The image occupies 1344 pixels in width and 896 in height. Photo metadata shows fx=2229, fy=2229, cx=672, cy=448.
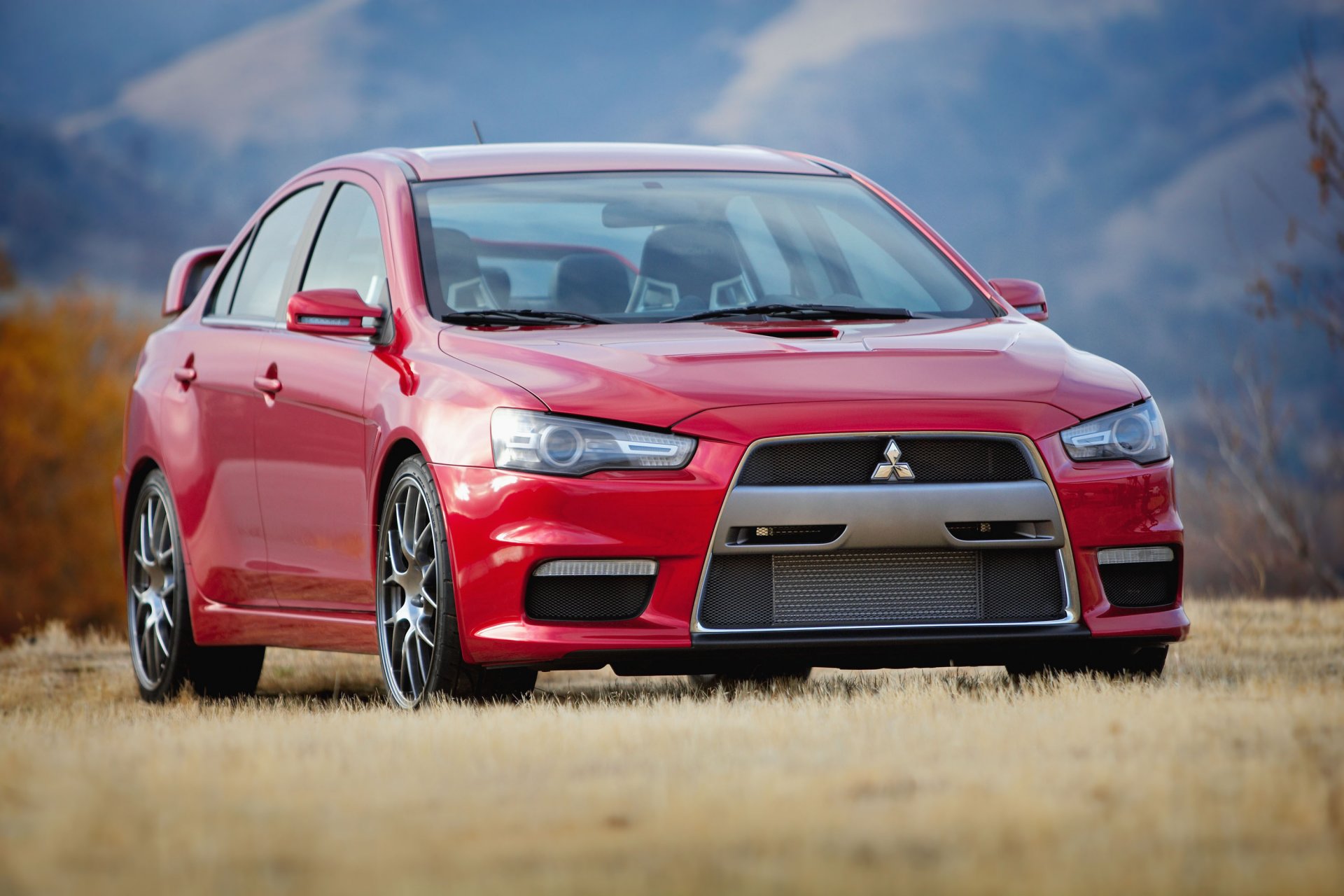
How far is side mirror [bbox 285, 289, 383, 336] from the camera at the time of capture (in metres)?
6.84

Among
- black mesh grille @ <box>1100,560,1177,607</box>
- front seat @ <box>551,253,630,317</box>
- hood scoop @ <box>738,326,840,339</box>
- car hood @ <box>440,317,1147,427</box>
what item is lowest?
black mesh grille @ <box>1100,560,1177,607</box>

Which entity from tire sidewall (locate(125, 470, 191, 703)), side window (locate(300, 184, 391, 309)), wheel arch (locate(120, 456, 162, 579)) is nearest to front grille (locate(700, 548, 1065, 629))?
side window (locate(300, 184, 391, 309))

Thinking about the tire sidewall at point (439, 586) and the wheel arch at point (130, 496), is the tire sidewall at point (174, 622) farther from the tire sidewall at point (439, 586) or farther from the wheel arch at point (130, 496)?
the tire sidewall at point (439, 586)

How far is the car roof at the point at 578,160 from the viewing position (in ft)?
24.8

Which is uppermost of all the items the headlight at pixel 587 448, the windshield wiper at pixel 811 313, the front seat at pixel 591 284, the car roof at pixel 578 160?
the car roof at pixel 578 160

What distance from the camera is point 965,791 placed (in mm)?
4094

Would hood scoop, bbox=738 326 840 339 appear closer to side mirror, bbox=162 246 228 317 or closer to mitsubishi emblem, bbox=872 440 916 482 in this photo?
mitsubishi emblem, bbox=872 440 916 482

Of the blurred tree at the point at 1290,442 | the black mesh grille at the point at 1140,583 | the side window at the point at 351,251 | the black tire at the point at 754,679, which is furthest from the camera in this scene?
the blurred tree at the point at 1290,442

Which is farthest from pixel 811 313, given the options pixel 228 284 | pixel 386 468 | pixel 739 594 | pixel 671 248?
pixel 228 284

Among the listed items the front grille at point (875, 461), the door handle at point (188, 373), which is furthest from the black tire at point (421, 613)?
the door handle at point (188, 373)

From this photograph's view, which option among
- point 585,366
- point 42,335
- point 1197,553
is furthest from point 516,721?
point 42,335

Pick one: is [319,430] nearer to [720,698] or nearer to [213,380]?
[213,380]

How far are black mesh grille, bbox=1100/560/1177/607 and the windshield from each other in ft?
3.98

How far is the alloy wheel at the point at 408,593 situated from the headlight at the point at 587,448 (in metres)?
0.44
